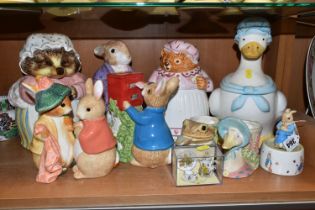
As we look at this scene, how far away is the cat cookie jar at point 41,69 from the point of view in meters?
0.79

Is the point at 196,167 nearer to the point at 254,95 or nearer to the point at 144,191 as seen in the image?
the point at 144,191

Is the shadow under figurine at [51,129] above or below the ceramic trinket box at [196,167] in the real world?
above

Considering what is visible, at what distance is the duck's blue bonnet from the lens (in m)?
0.78

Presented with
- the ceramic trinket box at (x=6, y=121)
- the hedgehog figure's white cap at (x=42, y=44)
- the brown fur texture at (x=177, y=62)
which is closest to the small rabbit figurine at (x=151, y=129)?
the brown fur texture at (x=177, y=62)

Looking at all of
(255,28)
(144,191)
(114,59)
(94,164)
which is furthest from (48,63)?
(255,28)

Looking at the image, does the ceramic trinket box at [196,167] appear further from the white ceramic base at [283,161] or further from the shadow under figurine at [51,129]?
the shadow under figurine at [51,129]

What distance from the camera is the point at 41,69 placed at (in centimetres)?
80

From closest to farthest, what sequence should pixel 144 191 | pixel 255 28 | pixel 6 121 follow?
1. pixel 144 191
2. pixel 255 28
3. pixel 6 121

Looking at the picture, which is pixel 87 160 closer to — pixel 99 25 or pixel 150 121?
pixel 150 121

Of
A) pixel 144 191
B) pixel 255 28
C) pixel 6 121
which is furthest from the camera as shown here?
pixel 6 121

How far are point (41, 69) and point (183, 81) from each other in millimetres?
322

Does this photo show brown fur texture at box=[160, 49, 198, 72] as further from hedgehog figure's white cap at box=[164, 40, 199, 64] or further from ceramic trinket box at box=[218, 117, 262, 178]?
ceramic trinket box at box=[218, 117, 262, 178]

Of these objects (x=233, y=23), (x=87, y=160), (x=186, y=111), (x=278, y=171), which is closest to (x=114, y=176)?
(x=87, y=160)

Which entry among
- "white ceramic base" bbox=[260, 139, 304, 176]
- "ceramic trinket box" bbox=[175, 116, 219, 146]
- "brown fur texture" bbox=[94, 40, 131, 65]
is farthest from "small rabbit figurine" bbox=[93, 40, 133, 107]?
"white ceramic base" bbox=[260, 139, 304, 176]
